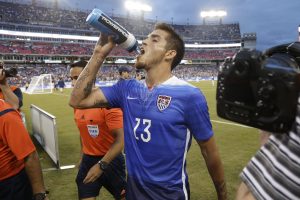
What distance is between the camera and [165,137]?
2.50 m

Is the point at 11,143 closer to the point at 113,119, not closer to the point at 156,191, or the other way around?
the point at 113,119

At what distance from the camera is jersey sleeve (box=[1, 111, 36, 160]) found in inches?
108

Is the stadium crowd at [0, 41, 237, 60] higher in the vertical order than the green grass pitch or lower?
higher

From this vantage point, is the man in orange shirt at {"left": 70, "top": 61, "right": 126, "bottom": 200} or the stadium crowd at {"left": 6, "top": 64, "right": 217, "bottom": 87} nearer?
the man in orange shirt at {"left": 70, "top": 61, "right": 126, "bottom": 200}

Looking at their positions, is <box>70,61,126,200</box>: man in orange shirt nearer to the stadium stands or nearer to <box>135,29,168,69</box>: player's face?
<box>135,29,168,69</box>: player's face

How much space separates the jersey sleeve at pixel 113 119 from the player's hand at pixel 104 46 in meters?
0.97

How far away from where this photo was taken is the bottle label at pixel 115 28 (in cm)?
263

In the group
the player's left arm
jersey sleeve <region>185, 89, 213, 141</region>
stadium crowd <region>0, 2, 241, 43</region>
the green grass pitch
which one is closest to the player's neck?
jersey sleeve <region>185, 89, 213, 141</region>

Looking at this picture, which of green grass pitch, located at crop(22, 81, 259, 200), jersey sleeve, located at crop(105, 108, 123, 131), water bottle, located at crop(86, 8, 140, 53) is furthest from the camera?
green grass pitch, located at crop(22, 81, 259, 200)

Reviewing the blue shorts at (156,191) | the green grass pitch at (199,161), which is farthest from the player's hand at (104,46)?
the green grass pitch at (199,161)

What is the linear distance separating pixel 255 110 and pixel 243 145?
8.26 m

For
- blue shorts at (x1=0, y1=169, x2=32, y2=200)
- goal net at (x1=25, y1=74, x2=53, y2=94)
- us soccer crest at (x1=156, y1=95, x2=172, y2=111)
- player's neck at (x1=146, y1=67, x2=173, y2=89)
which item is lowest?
goal net at (x1=25, y1=74, x2=53, y2=94)

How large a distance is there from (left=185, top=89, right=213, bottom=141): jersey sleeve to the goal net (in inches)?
1301

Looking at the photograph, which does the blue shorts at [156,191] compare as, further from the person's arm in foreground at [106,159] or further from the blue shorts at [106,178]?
the blue shorts at [106,178]
